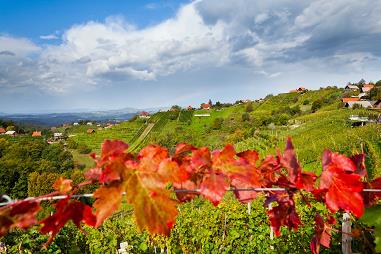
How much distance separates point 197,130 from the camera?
70500mm

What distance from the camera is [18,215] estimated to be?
1.04m

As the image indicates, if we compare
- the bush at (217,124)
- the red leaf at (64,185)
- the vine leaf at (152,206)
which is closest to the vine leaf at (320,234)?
the vine leaf at (152,206)

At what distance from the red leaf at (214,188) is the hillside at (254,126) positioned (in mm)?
19416

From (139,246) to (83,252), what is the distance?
1.32 meters

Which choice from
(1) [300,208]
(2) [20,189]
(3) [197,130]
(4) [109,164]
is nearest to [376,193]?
(4) [109,164]

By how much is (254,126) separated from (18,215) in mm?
55794

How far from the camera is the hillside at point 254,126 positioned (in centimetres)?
2869

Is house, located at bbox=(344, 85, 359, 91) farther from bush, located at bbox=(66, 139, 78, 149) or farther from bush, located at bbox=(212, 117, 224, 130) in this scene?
bush, located at bbox=(66, 139, 78, 149)

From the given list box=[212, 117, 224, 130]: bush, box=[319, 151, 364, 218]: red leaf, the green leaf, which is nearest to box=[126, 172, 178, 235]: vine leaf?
box=[319, 151, 364, 218]: red leaf

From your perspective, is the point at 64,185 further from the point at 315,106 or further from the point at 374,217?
the point at 315,106

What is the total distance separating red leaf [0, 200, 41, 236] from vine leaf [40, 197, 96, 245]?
0.14 m

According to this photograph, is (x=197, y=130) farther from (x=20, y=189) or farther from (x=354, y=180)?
(x=354, y=180)

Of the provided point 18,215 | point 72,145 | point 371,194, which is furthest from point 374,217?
point 72,145

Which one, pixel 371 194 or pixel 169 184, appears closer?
pixel 169 184
